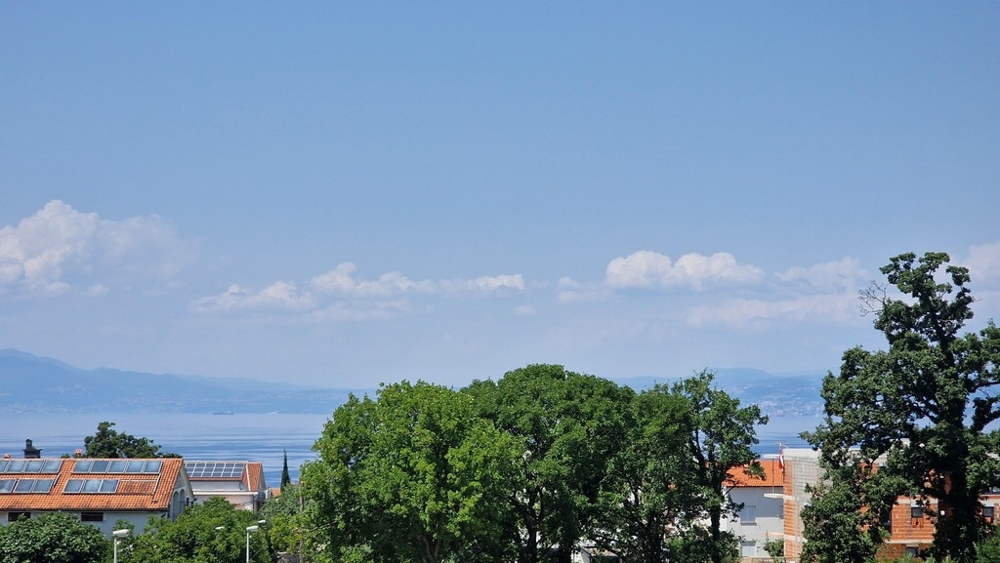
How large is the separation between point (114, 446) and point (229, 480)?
561 inches

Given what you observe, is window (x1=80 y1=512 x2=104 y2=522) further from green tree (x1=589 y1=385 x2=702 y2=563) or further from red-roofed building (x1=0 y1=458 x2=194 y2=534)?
green tree (x1=589 y1=385 x2=702 y2=563)

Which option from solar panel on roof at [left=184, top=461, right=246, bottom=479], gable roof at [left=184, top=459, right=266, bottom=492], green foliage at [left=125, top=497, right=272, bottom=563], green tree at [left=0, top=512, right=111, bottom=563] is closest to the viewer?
green tree at [left=0, top=512, right=111, bottom=563]

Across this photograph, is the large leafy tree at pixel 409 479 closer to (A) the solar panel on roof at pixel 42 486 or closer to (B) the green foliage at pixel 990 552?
(B) the green foliage at pixel 990 552

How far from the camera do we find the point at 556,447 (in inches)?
1761

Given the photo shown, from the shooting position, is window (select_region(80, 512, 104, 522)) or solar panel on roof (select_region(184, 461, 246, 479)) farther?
solar panel on roof (select_region(184, 461, 246, 479))

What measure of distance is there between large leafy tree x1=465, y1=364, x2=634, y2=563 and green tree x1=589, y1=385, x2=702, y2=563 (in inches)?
28.4

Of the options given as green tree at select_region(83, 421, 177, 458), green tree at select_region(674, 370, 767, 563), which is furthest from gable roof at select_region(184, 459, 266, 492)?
green tree at select_region(674, 370, 767, 563)

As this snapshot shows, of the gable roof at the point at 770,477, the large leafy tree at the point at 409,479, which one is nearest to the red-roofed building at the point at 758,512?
the gable roof at the point at 770,477

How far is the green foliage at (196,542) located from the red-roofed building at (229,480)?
43.9m

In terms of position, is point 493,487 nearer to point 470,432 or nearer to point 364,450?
point 470,432

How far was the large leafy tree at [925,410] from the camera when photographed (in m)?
38.6

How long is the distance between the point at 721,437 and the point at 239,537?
23.0 m

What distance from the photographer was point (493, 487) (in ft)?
133

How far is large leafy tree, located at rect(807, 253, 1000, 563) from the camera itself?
3856 centimetres
